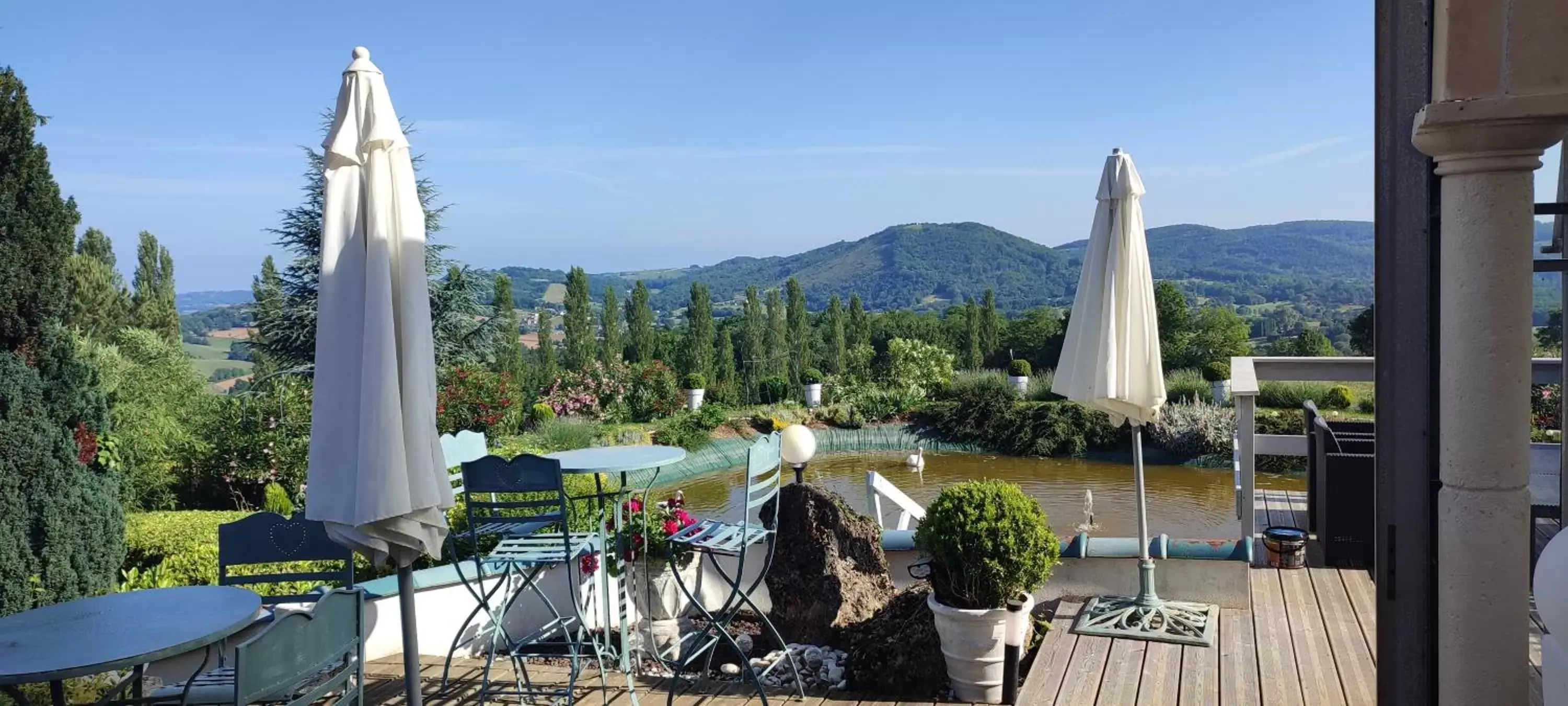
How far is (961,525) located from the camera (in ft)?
12.6

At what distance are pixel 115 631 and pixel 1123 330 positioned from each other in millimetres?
3726

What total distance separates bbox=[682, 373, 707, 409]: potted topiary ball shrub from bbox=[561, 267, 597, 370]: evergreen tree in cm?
→ 199

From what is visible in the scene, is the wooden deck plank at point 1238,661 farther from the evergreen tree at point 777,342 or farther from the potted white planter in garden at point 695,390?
the evergreen tree at point 777,342

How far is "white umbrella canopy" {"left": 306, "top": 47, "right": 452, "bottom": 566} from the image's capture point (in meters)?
2.92

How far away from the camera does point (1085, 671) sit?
11.9ft

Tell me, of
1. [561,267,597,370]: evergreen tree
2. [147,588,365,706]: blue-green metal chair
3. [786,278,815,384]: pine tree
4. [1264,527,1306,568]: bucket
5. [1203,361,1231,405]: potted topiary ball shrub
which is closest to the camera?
[147,588,365,706]: blue-green metal chair

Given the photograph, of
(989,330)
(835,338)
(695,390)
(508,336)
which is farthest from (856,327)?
(508,336)

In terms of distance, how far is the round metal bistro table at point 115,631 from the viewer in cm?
238

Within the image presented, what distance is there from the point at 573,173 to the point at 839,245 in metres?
32.3

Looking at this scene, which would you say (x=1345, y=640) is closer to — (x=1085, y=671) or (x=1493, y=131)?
(x=1085, y=671)

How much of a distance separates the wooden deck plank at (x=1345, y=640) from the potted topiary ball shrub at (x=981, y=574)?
1.07m

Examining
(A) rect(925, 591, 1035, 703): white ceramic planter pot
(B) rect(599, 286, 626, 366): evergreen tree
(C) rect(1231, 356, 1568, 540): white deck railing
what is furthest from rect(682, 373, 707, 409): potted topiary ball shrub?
(A) rect(925, 591, 1035, 703): white ceramic planter pot

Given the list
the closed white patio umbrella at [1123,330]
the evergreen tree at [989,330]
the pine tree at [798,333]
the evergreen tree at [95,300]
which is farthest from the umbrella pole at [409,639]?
the evergreen tree at [989,330]

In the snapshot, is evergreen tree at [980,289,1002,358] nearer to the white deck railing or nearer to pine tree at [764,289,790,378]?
pine tree at [764,289,790,378]
